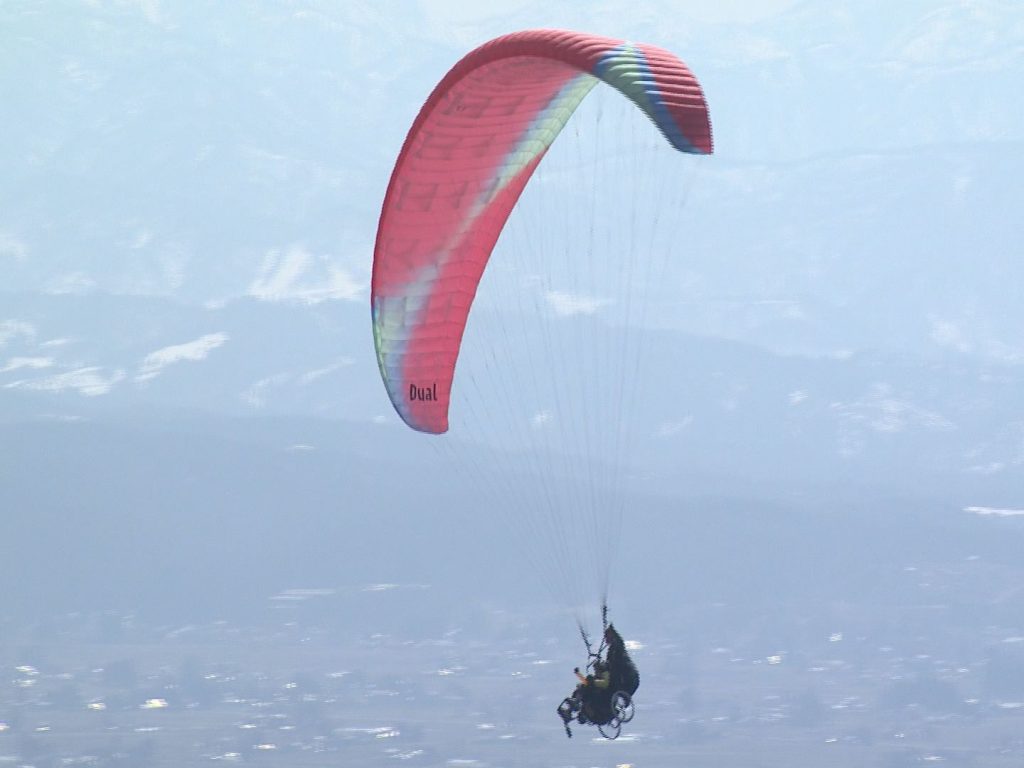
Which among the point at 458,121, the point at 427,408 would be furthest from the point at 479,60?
the point at 427,408

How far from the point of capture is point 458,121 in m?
35.0

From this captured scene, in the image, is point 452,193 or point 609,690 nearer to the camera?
point 609,690

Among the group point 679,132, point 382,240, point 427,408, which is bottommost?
point 679,132

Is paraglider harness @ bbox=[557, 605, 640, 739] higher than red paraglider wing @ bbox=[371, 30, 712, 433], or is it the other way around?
red paraglider wing @ bbox=[371, 30, 712, 433]

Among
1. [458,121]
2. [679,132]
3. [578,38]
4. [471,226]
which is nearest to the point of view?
[679,132]

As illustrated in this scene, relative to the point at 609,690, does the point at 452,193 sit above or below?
above

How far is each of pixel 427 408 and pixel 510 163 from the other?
5.32m

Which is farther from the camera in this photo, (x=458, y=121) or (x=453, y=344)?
(x=453, y=344)

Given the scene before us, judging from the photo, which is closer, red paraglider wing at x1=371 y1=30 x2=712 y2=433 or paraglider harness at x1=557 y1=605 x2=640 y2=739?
paraglider harness at x1=557 y1=605 x2=640 y2=739

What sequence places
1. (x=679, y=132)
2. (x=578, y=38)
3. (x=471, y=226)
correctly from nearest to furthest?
(x=679, y=132), (x=578, y=38), (x=471, y=226)

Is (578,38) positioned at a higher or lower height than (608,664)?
higher

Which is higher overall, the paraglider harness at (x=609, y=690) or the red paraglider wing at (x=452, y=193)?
the red paraglider wing at (x=452, y=193)

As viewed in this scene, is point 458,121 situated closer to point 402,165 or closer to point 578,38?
point 402,165

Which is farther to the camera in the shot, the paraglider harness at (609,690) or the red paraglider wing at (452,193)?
the red paraglider wing at (452,193)
